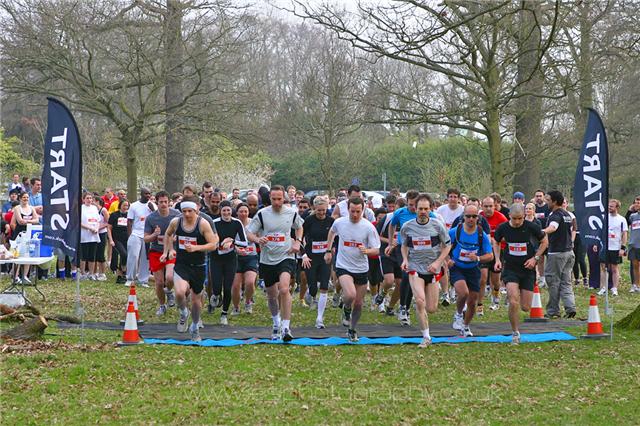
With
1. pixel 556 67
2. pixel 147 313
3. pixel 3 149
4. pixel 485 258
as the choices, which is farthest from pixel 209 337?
pixel 3 149

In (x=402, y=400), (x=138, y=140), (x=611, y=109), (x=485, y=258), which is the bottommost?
(x=402, y=400)

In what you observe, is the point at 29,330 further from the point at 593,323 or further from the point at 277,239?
the point at 593,323

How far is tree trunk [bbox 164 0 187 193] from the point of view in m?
26.4

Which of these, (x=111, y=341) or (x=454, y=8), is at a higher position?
(x=454, y=8)

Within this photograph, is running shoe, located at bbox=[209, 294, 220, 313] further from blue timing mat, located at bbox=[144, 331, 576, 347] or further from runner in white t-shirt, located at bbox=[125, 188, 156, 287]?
blue timing mat, located at bbox=[144, 331, 576, 347]

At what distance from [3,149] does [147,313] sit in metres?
26.2

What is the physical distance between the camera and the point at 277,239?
39.4ft

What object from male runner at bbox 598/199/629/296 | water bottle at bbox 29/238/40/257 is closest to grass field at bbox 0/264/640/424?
water bottle at bbox 29/238/40/257

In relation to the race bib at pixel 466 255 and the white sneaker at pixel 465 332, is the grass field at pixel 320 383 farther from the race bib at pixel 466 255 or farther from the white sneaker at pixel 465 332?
the race bib at pixel 466 255

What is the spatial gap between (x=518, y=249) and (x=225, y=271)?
4.61 meters

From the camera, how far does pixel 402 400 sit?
829 centimetres

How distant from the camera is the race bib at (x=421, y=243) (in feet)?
38.8

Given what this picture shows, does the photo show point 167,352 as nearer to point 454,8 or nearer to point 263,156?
point 454,8

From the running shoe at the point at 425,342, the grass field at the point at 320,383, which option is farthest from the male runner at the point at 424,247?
the grass field at the point at 320,383
